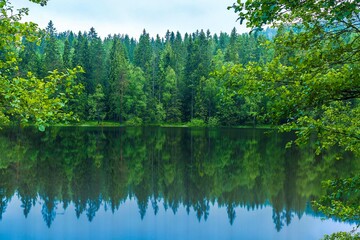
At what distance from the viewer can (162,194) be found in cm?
2636

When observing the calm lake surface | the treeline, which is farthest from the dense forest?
the treeline

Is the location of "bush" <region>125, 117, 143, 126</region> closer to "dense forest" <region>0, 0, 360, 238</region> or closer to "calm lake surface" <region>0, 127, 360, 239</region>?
"calm lake surface" <region>0, 127, 360, 239</region>

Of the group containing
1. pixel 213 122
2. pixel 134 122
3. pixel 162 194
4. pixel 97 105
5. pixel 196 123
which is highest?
pixel 97 105

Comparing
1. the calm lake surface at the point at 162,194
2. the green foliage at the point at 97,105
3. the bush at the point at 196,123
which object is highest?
the green foliage at the point at 97,105

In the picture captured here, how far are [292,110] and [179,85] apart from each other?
9584 cm

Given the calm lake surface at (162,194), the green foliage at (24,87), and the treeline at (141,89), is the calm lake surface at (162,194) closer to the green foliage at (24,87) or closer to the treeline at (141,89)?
the green foliage at (24,87)

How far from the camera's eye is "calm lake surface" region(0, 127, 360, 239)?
2027 centimetres

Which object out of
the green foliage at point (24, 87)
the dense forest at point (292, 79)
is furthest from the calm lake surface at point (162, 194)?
the green foliage at point (24, 87)

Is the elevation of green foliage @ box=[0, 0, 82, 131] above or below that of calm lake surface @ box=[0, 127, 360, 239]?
above

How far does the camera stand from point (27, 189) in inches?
1030

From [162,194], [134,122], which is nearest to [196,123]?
[134,122]

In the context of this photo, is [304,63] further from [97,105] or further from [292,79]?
[97,105]

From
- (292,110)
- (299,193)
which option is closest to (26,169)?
(299,193)

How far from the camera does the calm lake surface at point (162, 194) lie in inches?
798
